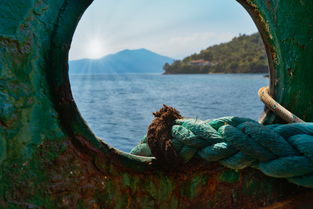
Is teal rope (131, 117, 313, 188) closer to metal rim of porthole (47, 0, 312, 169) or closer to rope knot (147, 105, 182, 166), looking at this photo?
rope knot (147, 105, 182, 166)

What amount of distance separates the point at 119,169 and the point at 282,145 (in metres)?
0.53

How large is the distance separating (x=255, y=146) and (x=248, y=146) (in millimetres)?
23

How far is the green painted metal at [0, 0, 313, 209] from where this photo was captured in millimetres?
1062

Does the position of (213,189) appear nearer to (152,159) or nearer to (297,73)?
(152,159)

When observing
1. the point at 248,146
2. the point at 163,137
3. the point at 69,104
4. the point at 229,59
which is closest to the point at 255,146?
the point at 248,146

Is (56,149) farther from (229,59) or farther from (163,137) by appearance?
(229,59)

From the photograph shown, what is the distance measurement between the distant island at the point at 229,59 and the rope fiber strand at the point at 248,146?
6015 cm

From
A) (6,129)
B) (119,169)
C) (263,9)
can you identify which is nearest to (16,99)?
(6,129)

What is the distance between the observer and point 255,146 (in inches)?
47.9

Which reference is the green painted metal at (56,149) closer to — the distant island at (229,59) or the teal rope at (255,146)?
the teal rope at (255,146)

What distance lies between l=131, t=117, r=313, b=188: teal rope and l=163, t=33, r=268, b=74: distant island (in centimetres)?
6015

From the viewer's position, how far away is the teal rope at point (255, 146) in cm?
120

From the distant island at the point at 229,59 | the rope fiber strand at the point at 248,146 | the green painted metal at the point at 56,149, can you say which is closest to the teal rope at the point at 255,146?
the rope fiber strand at the point at 248,146

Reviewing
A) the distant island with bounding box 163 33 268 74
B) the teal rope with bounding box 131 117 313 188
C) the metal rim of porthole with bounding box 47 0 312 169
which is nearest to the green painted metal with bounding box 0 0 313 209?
the metal rim of porthole with bounding box 47 0 312 169
